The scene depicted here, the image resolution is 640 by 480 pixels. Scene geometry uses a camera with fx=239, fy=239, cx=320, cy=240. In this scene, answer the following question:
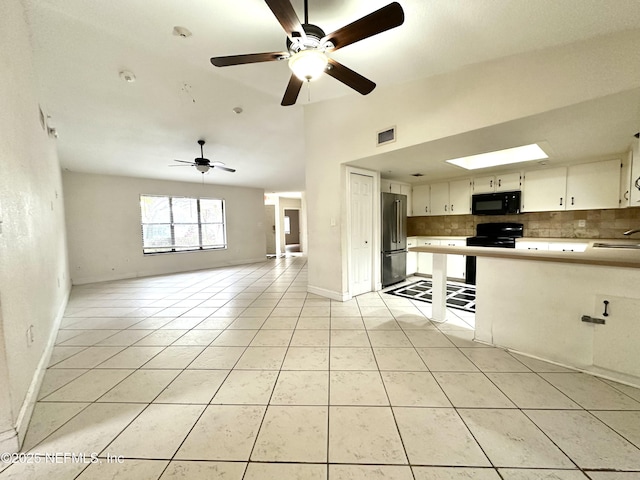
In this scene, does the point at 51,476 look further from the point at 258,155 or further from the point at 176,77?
the point at 258,155

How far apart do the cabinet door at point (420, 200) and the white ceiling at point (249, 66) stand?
1312 millimetres

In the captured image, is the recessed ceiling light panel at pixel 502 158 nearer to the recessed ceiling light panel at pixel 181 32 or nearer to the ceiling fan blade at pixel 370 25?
the ceiling fan blade at pixel 370 25

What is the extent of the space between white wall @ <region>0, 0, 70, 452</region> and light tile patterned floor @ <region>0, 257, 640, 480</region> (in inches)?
7.2

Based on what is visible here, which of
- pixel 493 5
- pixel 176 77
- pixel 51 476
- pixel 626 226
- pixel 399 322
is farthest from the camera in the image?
pixel 626 226

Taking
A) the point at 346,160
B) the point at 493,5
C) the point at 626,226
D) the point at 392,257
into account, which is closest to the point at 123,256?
the point at 346,160

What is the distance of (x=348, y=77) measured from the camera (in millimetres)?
1862

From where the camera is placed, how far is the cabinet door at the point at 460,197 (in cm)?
471

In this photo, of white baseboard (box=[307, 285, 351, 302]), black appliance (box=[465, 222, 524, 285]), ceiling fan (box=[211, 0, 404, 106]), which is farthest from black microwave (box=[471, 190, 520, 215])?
ceiling fan (box=[211, 0, 404, 106])

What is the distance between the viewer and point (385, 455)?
120 centimetres

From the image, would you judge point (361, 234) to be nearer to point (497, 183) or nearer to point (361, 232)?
point (361, 232)

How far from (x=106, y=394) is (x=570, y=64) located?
4129 millimetres

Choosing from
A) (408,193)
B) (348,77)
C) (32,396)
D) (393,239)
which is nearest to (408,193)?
(408,193)

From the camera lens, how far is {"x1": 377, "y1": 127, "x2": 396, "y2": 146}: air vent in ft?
9.39

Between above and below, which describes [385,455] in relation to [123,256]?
below
